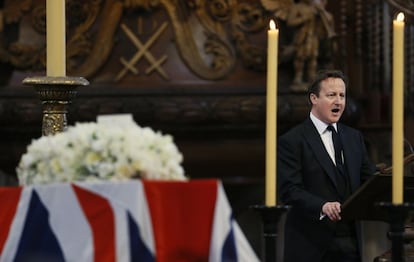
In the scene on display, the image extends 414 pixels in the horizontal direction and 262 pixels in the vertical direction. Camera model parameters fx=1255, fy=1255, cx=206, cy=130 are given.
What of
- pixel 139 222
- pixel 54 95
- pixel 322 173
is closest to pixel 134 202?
pixel 139 222

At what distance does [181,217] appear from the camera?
2.95 metres

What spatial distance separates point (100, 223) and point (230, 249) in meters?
0.32

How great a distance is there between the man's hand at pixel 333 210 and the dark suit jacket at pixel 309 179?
27 centimetres

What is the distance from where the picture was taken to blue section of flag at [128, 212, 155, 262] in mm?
2957

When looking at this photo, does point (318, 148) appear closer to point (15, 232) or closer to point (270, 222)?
point (270, 222)

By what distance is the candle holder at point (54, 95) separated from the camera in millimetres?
4168

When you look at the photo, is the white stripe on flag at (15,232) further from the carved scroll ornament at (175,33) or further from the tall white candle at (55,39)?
the carved scroll ornament at (175,33)

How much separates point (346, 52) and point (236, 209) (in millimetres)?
1405

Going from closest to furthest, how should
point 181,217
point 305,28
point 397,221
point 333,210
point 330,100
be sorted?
1. point 181,217
2. point 397,221
3. point 333,210
4. point 330,100
5. point 305,28

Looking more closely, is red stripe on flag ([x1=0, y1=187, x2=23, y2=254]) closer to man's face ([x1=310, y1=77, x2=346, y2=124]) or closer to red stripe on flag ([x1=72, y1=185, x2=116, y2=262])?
red stripe on flag ([x1=72, y1=185, x2=116, y2=262])

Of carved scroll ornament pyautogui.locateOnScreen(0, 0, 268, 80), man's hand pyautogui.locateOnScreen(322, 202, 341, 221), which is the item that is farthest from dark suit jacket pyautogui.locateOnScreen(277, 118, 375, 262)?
carved scroll ornament pyautogui.locateOnScreen(0, 0, 268, 80)

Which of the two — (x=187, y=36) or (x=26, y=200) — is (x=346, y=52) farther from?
(x=26, y=200)

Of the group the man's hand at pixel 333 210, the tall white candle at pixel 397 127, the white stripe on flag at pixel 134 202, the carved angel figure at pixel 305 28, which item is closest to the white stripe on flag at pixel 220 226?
the white stripe on flag at pixel 134 202

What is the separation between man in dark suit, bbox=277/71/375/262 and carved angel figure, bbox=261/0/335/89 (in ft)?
9.12
